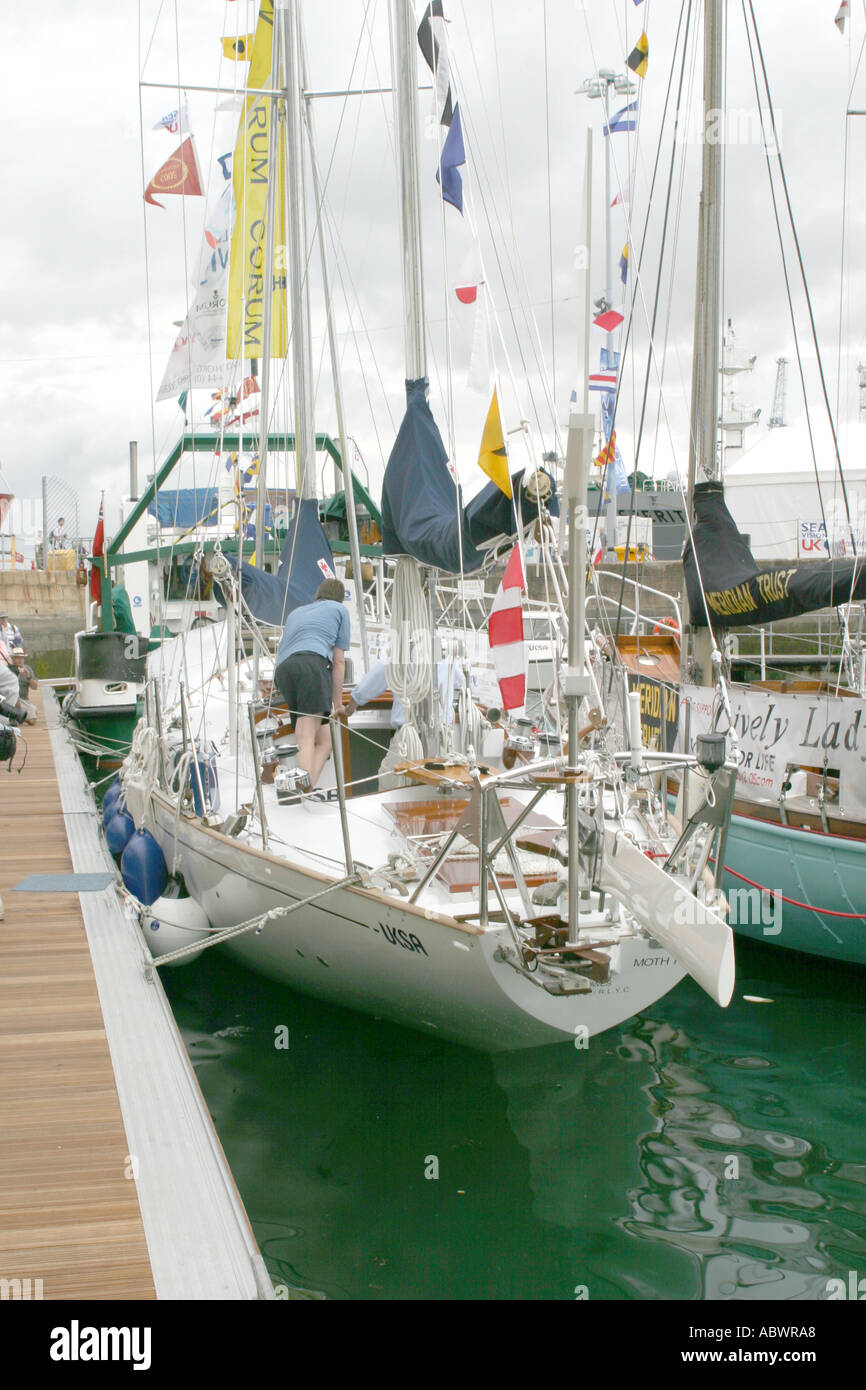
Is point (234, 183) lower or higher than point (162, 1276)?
higher

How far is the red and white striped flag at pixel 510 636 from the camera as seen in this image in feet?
15.6

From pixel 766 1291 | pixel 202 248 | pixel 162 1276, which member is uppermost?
pixel 202 248

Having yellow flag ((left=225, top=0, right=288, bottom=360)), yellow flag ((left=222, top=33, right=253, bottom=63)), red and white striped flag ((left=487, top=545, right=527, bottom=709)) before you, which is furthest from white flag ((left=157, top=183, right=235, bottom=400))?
red and white striped flag ((left=487, top=545, right=527, bottom=709))

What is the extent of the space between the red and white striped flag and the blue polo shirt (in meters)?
1.97

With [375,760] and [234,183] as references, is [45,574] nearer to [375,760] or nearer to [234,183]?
[234,183]

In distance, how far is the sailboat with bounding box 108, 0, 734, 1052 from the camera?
4301 millimetres

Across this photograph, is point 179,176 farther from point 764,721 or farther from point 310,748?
point 764,721

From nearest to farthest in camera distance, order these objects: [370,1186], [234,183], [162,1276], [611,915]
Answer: [162,1276] < [370,1186] < [611,915] < [234,183]

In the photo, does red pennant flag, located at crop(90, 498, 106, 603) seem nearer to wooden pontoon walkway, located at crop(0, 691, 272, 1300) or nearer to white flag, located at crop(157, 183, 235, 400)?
white flag, located at crop(157, 183, 235, 400)
